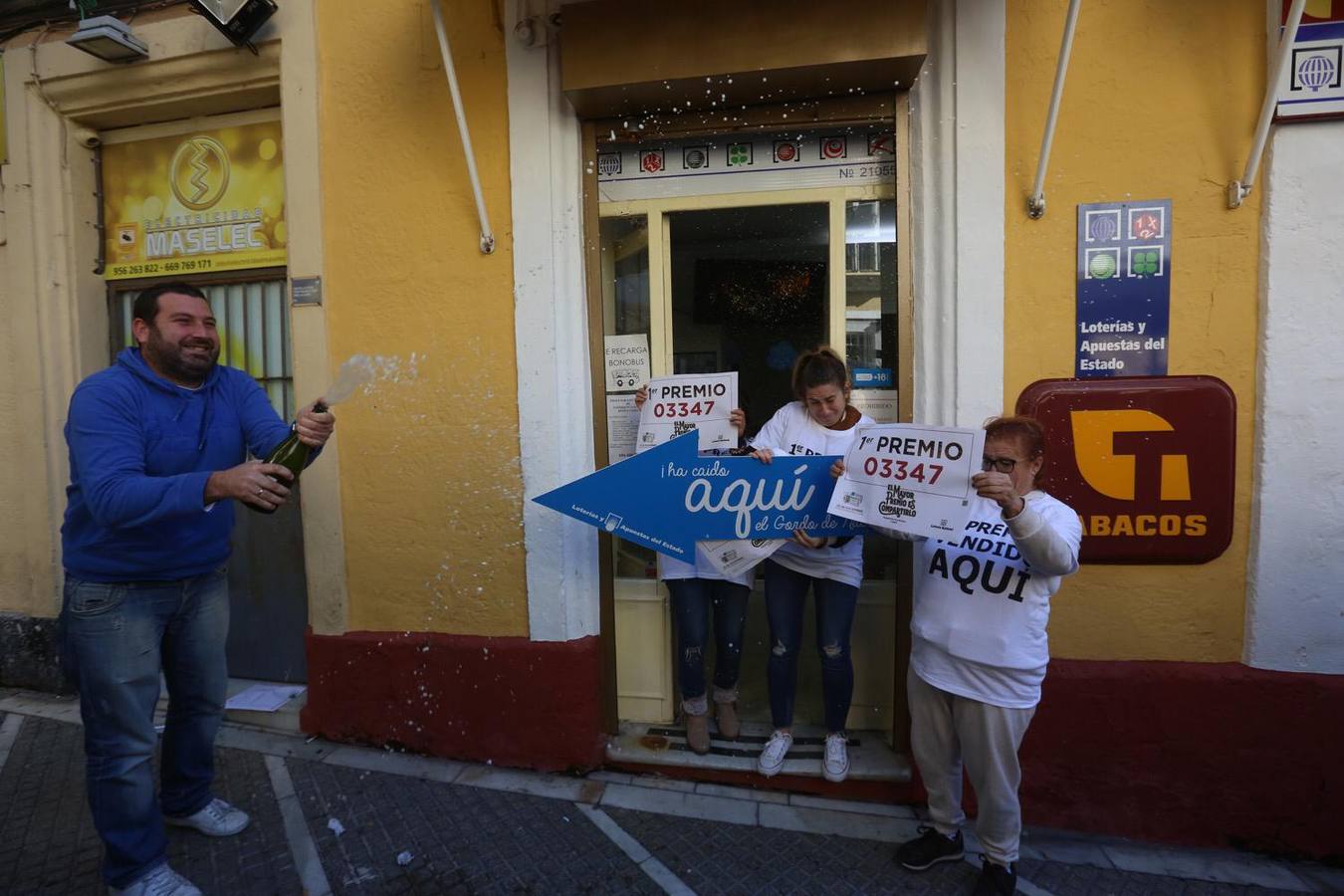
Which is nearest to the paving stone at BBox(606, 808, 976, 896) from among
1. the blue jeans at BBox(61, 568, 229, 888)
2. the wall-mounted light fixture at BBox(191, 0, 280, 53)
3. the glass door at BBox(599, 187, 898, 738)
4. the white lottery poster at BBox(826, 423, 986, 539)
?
the glass door at BBox(599, 187, 898, 738)

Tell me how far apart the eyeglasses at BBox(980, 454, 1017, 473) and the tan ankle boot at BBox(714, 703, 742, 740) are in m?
1.89

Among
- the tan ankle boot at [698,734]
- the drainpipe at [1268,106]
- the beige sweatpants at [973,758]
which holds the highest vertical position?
the drainpipe at [1268,106]

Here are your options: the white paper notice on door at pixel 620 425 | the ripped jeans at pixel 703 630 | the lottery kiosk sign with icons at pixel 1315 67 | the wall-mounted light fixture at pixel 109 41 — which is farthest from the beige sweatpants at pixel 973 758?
the wall-mounted light fixture at pixel 109 41

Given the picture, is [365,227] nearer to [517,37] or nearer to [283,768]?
[517,37]

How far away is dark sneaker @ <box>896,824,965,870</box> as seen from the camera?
248cm

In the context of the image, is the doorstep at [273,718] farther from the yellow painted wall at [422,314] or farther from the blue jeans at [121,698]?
the blue jeans at [121,698]

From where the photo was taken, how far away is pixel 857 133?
10.2 ft

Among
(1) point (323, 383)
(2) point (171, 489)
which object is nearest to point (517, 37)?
(1) point (323, 383)

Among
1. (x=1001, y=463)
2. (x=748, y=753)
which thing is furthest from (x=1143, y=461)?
(x=748, y=753)

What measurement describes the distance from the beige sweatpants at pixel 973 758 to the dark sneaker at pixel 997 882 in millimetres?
33

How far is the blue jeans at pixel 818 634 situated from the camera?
2.93m

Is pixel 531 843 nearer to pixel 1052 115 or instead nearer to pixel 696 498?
pixel 696 498

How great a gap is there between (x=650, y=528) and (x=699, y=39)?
7.29ft

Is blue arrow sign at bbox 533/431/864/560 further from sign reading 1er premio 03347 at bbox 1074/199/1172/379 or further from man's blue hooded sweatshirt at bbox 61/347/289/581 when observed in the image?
sign reading 1er premio 03347 at bbox 1074/199/1172/379
